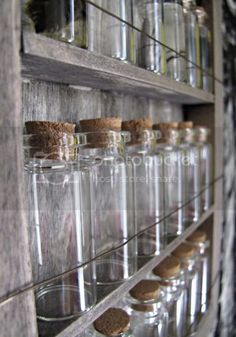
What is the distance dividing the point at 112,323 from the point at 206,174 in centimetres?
53

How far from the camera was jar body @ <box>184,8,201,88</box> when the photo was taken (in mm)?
740

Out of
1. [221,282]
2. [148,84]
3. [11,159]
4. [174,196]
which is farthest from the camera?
[221,282]

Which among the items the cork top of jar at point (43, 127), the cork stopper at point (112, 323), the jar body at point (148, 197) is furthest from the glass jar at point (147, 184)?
the cork top of jar at point (43, 127)

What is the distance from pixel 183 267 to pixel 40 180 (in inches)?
20.3

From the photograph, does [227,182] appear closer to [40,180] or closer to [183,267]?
[183,267]

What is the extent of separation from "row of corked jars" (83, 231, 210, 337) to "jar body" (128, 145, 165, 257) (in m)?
0.09

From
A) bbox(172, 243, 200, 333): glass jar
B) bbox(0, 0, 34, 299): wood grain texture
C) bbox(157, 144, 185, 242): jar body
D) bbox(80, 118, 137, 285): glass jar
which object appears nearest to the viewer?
bbox(0, 0, 34, 299): wood grain texture

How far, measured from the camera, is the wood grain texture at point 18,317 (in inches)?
11.8

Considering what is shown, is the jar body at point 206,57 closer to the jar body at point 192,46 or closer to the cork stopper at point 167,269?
the jar body at point 192,46

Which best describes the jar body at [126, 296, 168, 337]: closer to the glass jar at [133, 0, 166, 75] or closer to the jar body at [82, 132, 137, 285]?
the jar body at [82, 132, 137, 285]

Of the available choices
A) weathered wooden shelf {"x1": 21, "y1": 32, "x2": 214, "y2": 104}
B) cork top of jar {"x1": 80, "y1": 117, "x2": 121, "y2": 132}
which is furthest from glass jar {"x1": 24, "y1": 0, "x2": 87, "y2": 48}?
cork top of jar {"x1": 80, "y1": 117, "x2": 121, "y2": 132}

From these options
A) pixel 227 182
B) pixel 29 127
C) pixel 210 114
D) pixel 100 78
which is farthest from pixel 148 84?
pixel 227 182

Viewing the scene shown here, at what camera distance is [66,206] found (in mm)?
494

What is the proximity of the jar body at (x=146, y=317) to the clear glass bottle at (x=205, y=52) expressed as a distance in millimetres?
520
